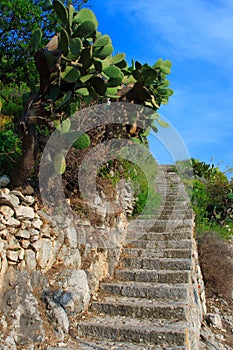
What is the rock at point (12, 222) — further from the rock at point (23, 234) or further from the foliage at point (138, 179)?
the foliage at point (138, 179)

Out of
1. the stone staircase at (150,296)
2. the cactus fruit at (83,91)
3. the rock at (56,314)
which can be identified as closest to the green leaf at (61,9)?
the cactus fruit at (83,91)

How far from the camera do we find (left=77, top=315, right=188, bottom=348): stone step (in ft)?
12.8

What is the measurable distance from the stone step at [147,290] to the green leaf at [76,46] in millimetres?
2965

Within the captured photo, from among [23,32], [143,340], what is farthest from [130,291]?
[23,32]

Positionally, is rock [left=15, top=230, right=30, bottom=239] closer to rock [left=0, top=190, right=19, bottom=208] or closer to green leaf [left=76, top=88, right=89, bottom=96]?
rock [left=0, top=190, right=19, bottom=208]

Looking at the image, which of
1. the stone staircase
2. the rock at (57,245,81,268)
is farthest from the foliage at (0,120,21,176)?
the stone staircase

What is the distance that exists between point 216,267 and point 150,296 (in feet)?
8.06

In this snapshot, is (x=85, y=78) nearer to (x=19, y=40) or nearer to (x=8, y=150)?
(x=8, y=150)

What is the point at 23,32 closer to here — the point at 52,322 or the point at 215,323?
the point at 52,322

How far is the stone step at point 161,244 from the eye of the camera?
607cm

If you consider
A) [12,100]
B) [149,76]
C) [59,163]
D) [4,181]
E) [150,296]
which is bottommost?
[150,296]

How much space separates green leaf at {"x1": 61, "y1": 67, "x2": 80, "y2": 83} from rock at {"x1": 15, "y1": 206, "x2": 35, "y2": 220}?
1.35 metres

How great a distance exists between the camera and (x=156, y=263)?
5.60 meters

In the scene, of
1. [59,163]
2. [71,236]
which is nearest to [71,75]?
[59,163]
